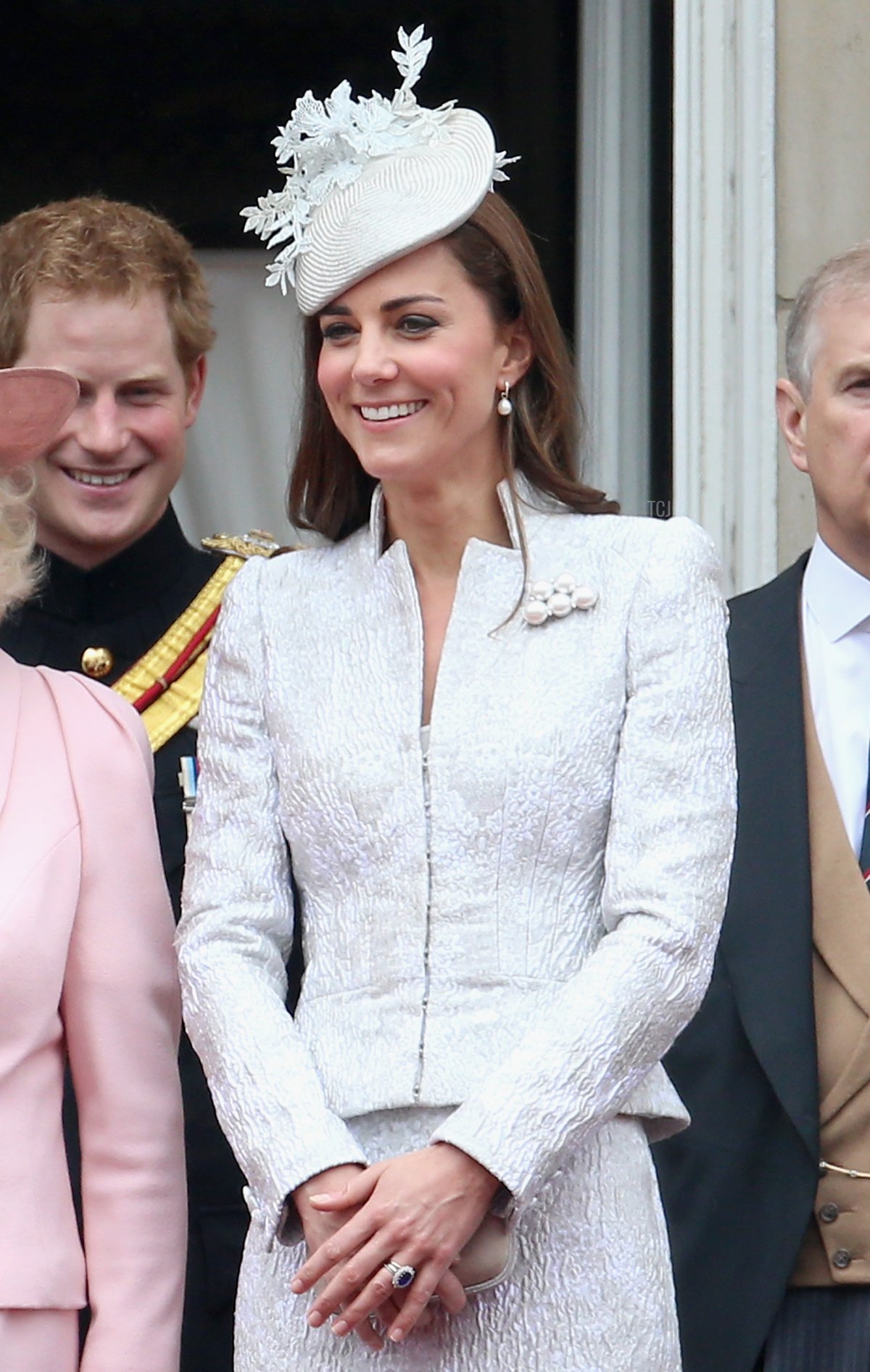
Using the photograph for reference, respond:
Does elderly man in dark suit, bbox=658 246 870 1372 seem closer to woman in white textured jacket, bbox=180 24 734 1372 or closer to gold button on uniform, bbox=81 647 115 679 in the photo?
woman in white textured jacket, bbox=180 24 734 1372

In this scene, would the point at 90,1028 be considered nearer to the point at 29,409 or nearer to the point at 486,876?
the point at 486,876

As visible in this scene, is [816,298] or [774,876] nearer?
[774,876]

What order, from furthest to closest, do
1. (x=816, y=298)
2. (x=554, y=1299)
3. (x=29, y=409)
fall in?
(x=816, y=298)
(x=29, y=409)
(x=554, y=1299)

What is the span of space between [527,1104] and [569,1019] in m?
0.09

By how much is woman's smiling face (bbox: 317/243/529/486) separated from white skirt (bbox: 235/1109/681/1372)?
667 millimetres

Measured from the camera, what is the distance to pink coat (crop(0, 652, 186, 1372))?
7.38 feet

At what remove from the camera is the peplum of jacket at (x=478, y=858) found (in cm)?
211

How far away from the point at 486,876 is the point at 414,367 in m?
0.52

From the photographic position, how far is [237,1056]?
7.12 feet

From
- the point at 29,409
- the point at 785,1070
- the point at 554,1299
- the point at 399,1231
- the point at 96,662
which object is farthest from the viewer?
the point at 96,662

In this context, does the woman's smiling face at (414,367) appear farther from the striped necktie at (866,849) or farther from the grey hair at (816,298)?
the grey hair at (816,298)

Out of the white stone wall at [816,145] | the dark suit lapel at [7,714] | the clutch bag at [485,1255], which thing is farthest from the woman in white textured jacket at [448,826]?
the white stone wall at [816,145]

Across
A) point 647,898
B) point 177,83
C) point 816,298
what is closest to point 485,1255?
point 647,898

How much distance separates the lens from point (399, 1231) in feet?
6.59
